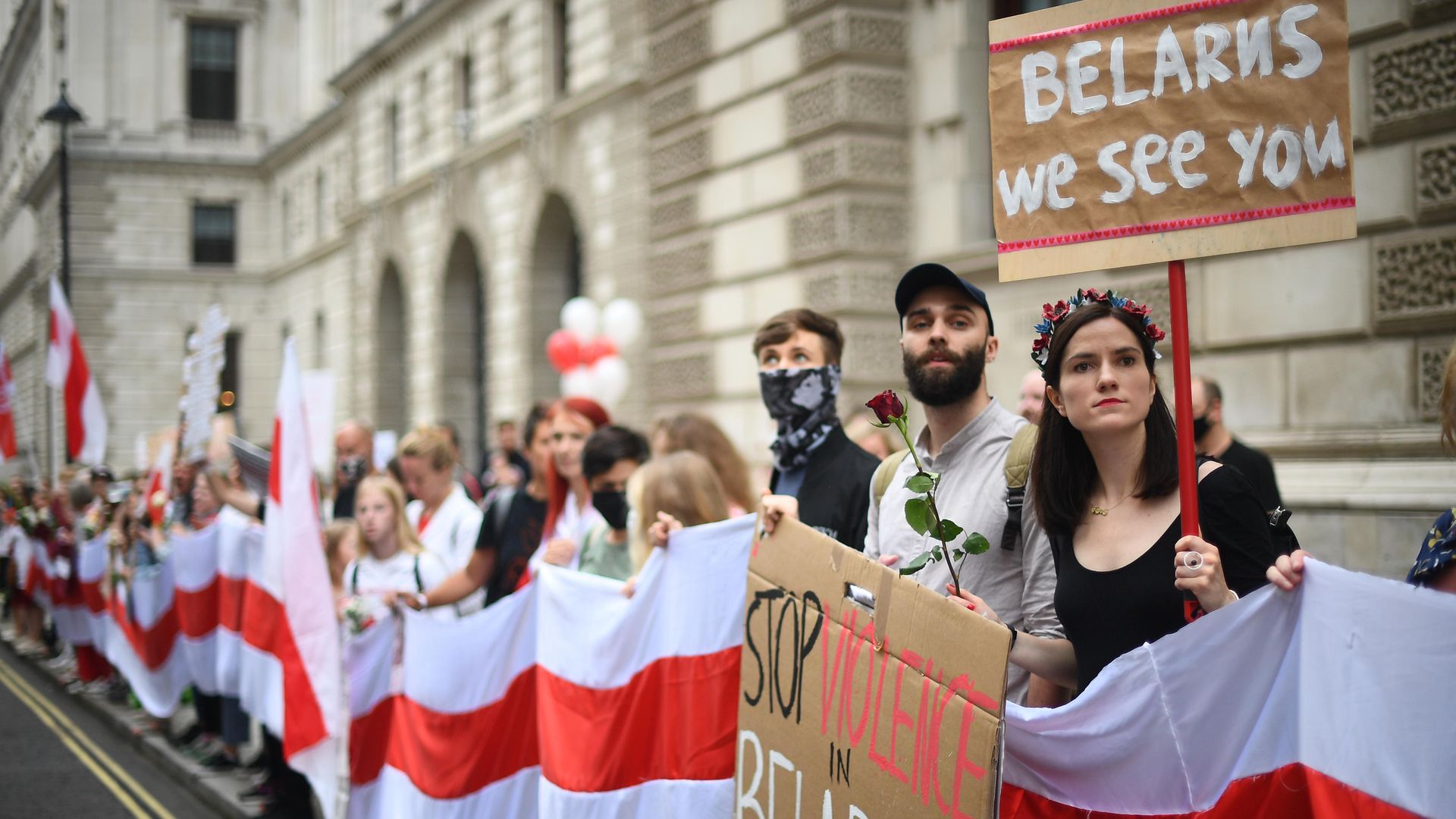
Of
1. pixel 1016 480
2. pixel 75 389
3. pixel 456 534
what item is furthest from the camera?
pixel 75 389

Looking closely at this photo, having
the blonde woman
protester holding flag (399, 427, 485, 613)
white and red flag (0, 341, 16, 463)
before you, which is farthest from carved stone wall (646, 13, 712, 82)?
the blonde woman

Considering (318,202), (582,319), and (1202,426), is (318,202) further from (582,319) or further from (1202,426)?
(1202,426)

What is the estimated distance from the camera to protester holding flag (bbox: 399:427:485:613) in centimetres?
651

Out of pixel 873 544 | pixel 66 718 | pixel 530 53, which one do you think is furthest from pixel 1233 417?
pixel 530 53

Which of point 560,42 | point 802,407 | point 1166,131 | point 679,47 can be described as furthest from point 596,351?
point 1166,131

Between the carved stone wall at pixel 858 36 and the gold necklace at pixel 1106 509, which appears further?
the carved stone wall at pixel 858 36

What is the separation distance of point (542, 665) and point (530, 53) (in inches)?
671

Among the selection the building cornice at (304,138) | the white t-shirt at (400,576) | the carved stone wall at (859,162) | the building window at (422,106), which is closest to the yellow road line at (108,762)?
the white t-shirt at (400,576)

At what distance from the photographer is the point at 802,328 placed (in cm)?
460

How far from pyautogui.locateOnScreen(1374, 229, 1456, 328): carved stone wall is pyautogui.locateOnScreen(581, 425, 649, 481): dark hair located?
435 cm

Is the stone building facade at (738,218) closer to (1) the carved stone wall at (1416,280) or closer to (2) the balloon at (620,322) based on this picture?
(1) the carved stone wall at (1416,280)

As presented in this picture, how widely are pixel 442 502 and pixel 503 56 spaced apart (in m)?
16.6

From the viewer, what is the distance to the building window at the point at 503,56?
856 inches

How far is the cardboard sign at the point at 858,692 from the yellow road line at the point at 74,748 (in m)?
5.18
